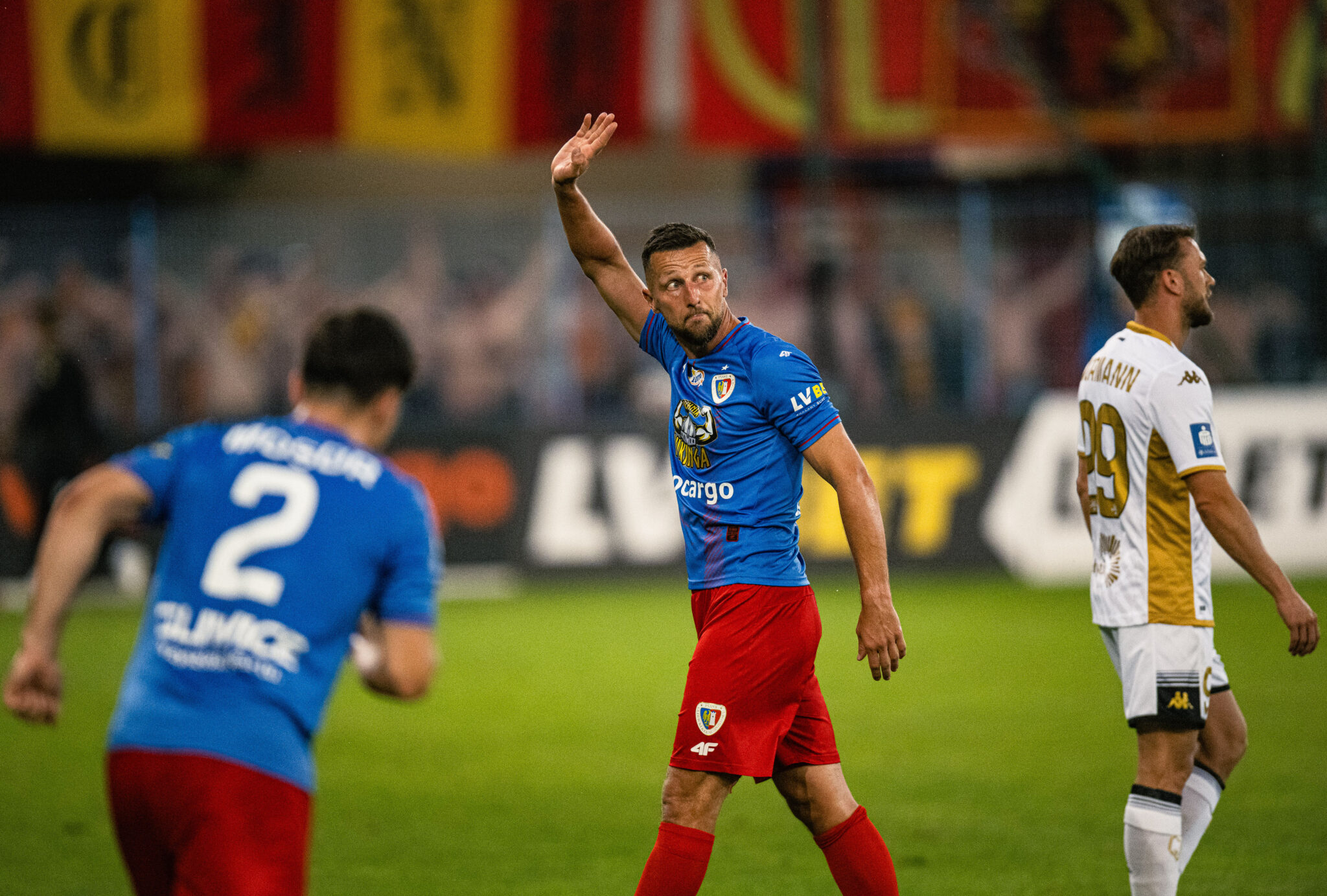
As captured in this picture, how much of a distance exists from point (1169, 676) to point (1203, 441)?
0.74m

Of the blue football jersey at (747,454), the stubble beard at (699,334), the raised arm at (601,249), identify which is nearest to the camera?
the blue football jersey at (747,454)

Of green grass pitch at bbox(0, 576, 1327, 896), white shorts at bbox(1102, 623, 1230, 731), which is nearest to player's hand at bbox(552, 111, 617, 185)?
white shorts at bbox(1102, 623, 1230, 731)

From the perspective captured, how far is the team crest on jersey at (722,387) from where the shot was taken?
4715 mm

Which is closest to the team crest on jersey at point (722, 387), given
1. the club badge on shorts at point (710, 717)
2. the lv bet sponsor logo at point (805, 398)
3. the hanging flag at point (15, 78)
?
the lv bet sponsor logo at point (805, 398)

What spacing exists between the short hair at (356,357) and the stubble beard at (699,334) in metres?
1.43

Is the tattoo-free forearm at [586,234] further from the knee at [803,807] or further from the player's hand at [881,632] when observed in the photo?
the knee at [803,807]

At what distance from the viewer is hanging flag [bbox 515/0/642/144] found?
18703 millimetres

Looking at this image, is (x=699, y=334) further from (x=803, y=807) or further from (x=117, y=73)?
(x=117, y=73)

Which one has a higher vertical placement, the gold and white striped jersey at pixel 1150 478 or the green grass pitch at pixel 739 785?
the gold and white striped jersey at pixel 1150 478

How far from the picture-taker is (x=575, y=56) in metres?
18.7

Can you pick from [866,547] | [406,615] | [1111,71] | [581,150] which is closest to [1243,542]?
[866,547]

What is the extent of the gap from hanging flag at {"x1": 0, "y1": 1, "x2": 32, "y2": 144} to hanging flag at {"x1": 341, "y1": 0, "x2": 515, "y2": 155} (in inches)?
140

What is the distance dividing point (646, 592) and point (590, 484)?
3.96 ft

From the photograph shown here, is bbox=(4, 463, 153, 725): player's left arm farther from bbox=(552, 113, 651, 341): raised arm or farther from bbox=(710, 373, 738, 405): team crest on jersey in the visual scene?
bbox=(552, 113, 651, 341): raised arm
